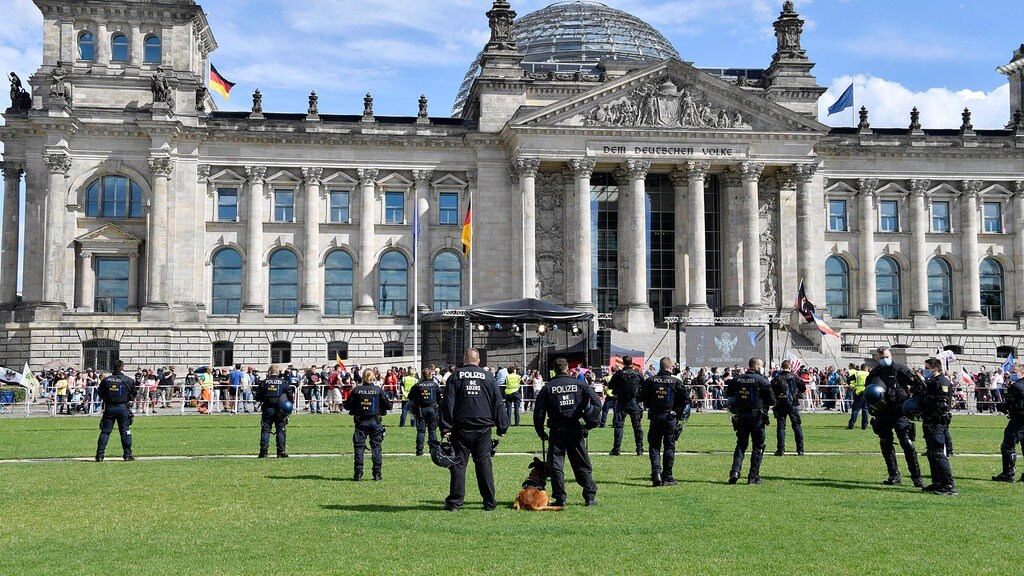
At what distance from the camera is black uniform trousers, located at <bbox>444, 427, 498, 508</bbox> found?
50.2 ft

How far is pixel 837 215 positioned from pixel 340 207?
97.3ft

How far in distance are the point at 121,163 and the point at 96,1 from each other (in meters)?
9.46

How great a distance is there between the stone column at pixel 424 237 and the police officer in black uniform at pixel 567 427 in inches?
1831

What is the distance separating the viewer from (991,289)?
6700 centimetres

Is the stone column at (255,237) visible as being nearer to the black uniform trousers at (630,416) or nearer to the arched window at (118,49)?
the arched window at (118,49)

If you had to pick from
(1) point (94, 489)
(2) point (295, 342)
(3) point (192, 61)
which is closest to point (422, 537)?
(1) point (94, 489)

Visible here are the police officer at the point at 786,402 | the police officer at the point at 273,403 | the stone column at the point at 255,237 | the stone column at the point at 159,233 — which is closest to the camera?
the police officer at the point at 786,402

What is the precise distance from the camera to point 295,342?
2386 inches

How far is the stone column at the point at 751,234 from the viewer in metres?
60.6

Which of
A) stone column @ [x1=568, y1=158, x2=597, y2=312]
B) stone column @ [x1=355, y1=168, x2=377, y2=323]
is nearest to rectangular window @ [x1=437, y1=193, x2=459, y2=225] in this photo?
stone column @ [x1=355, y1=168, x2=377, y2=323]

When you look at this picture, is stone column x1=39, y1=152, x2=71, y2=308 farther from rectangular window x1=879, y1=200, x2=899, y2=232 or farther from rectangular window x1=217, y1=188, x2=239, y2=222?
rectangular window x1=879, y1=200, x2=899, y2=232

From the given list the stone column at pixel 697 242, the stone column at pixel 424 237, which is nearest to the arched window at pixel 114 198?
the stone column at pixel 424 237

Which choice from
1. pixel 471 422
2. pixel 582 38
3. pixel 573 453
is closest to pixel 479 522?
pixel 471 422

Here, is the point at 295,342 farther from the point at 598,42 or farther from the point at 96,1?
the point at 598,42
